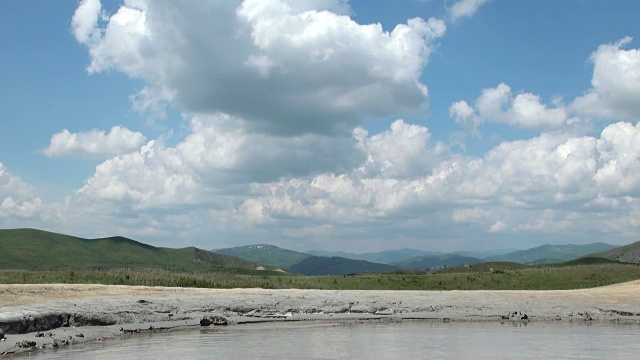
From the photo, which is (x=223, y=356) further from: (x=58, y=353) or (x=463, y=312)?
(x=463, y=312)

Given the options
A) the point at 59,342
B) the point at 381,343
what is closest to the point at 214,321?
the point at 59,342

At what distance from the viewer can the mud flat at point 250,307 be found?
1448 inches

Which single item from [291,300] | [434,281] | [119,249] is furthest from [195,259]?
[291,300]

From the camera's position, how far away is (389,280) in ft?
236

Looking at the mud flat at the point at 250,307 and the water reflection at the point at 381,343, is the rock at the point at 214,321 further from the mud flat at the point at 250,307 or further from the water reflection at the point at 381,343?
the water reflection at the point at 381,343

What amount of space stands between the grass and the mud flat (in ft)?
42.1

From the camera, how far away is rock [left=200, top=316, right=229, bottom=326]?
133 ft

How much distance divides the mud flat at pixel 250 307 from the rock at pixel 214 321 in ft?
0.34

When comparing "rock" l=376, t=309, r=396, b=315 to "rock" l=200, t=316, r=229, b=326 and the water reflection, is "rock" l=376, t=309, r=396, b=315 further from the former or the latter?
"rock" l=200, t=316, r=229, b=326

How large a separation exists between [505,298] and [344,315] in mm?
14581

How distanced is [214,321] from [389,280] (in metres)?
34.6

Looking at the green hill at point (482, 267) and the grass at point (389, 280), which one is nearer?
the grass at point (389, 280)

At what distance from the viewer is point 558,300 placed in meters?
49.3

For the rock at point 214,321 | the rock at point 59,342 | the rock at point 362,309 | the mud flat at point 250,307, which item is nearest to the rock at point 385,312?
the mud flat at point 250,307
